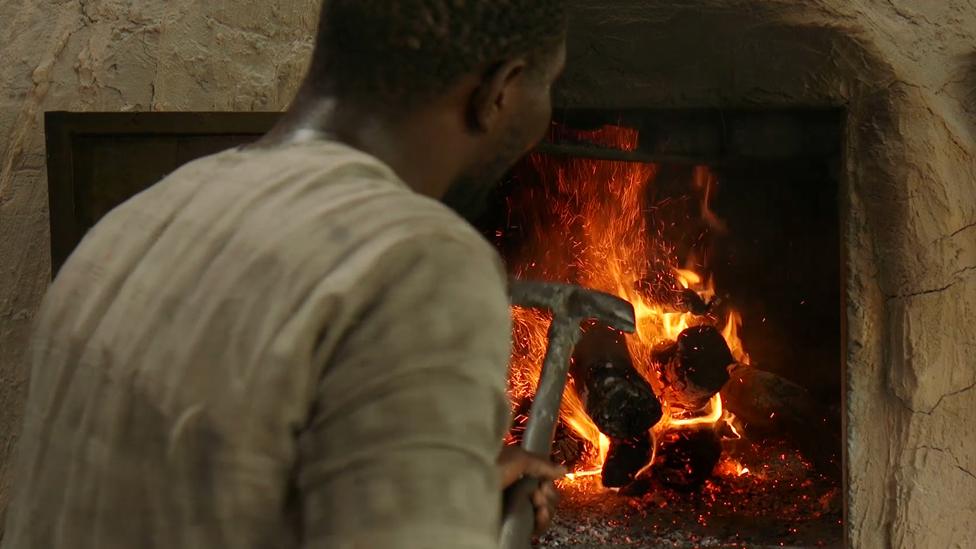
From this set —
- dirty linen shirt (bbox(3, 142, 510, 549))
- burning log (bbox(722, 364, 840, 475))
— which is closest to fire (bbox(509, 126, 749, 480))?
burning log (bbox(722, 364, 840, 475))

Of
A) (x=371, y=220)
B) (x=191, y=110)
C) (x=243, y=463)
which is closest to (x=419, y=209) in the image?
(x=371, y=220)

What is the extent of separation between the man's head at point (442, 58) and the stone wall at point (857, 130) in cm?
117

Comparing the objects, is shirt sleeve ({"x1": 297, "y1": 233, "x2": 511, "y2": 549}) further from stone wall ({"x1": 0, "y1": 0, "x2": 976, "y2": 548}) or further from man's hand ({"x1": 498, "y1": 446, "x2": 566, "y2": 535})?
stone wall ({"x1": 0, "y1": 0, "x2": 976, "y2": 548})

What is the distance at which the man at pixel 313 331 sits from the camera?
2.03 feet

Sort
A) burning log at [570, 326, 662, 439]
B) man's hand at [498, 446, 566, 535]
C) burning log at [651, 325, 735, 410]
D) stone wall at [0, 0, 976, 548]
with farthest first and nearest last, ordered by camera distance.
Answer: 1. burning log at [651, 325, 735, 410]
2. burning log at [570, 326, 662, 439]
3. stone wall at [0, 0, 976, 548]
4. man's hand at [498, 446, 566, 535]

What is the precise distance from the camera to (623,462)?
91.8 inches

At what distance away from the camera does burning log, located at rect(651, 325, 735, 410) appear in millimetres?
2379

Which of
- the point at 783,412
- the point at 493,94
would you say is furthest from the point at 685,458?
the point at 493,94

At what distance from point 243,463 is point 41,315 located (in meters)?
0.26

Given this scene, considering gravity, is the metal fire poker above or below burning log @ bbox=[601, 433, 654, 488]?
above

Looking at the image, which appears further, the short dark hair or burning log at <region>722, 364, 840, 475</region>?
burning log at <region>722, 364, 840, 475</region>

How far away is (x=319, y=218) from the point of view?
67cm

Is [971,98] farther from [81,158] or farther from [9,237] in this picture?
[9,237]

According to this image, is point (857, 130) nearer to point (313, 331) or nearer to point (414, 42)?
point (414, 42)
